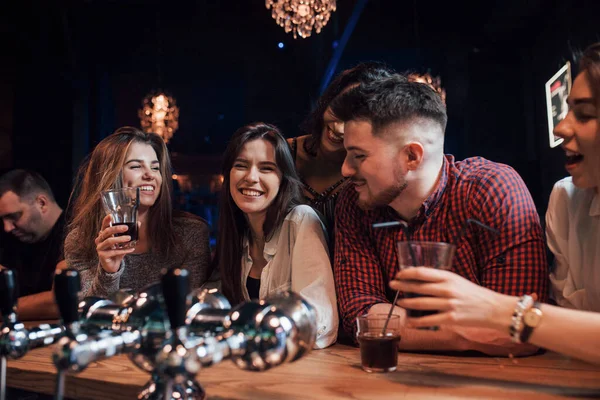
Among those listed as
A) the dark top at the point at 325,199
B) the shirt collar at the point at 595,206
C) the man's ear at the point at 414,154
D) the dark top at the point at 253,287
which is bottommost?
the dark top at the point at 253,287

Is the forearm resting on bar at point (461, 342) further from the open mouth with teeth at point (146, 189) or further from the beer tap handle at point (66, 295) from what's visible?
the open mouth with teeth at point (146, 189)

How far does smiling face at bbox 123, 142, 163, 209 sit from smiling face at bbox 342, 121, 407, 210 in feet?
3.71

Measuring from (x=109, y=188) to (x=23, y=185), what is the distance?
1490 millimetres

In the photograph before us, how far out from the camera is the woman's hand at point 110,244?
6.96 feet

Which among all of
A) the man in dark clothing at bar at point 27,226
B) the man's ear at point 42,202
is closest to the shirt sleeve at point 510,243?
the man in dark clothing at bar at point 27,226

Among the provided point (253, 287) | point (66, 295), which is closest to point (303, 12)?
point (253, 287)

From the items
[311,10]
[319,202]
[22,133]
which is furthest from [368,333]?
[22,133]

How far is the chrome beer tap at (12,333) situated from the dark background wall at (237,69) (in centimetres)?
513

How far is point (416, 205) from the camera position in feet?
6.59

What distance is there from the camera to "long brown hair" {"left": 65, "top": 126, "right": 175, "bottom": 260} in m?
2.65

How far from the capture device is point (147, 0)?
659 centimetres

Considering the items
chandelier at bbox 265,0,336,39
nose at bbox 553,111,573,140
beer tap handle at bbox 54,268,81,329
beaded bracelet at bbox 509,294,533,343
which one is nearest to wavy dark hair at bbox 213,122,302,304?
nose at bbox 553,111,573,140

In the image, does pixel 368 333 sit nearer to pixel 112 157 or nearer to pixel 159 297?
pixel 159 297

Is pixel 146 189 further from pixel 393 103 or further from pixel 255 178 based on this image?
pixel 393 103
